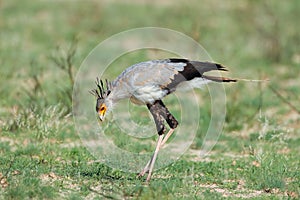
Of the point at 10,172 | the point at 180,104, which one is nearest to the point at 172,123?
the point at 10,172

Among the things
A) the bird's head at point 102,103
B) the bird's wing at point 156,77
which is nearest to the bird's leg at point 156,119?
the bird's wing at point 156,77

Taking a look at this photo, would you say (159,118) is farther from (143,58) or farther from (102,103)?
(143,58)

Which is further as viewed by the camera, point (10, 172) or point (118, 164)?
point (118, 164)

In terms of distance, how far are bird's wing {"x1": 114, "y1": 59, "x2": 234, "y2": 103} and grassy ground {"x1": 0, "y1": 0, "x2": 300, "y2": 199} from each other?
2.54 ft

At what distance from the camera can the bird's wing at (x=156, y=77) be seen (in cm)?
621

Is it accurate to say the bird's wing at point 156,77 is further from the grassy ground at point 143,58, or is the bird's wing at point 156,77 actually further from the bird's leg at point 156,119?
the grassy ground at point 143,58

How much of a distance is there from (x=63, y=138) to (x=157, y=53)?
161 inches

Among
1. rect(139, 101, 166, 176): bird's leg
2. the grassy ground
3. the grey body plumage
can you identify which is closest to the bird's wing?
the grey body plumage

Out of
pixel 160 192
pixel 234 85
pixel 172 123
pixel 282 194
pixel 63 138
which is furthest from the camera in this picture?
pixel 234 85

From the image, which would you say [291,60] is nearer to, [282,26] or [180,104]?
[282,26]

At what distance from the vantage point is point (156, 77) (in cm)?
627

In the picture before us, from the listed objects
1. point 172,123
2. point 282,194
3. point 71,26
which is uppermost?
point 71,26

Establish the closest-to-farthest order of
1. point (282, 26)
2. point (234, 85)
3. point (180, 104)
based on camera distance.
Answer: point (180, 104) → point (234, 85) → point (282, 26)

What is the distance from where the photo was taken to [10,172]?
6.19 meters
